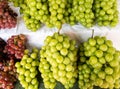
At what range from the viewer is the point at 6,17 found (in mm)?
1212

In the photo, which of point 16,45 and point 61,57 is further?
point 16,45

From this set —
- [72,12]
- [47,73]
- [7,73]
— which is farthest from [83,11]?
[7,73]

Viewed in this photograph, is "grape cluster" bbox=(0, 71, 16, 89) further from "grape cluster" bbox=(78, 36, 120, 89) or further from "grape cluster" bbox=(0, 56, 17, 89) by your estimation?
"grape cluster" bbox=(78, 36, 120, 89)

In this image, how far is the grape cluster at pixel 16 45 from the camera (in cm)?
124

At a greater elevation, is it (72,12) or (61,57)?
(72,12)

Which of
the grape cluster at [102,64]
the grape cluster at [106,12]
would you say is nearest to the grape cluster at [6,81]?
the grape cluster at [102,64]

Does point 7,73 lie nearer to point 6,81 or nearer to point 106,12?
point 6,81

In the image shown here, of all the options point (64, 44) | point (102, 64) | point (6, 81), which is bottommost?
point (6, 81)

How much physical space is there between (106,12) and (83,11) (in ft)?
0.37

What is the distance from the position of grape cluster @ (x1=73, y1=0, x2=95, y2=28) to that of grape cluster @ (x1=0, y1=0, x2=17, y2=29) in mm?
358

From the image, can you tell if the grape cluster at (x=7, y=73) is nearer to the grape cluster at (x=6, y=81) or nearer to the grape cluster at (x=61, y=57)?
the grape cluster at (x=6, y=81)

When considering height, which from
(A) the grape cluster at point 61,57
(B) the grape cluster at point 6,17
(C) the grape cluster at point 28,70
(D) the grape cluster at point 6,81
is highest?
(B) the grape cluster at point 6,17

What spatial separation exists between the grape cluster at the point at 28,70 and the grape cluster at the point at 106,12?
1.28ft

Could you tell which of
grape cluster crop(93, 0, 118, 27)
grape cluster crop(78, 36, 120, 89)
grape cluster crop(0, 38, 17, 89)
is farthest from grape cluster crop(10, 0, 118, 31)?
grape cluster crop(0, 38, 17, 89)
